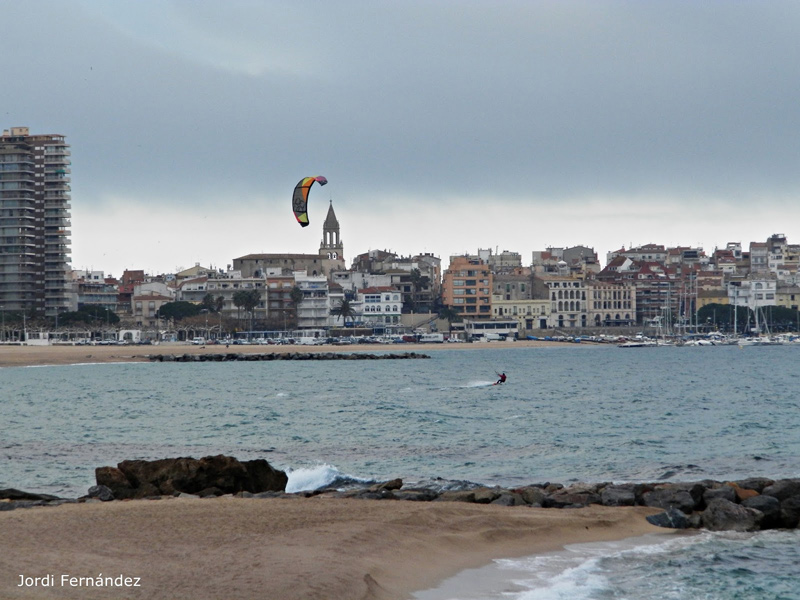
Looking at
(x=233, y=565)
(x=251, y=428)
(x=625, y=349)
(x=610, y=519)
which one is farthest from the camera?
(x=625, y=349)

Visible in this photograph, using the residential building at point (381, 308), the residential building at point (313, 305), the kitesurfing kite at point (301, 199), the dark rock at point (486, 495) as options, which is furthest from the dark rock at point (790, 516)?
the residential building at point (381, 308)

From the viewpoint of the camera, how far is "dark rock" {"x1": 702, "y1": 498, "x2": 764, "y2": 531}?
14188 millimetres

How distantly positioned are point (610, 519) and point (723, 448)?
1083cm

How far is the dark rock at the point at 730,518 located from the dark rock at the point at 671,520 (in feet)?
0.87

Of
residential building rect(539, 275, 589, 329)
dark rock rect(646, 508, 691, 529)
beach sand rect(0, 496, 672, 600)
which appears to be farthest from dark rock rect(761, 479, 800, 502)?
residential building rect(539, 275, 589, 329)

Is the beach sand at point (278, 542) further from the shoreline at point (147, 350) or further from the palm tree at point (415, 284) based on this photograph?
the palm tree at point (415, 284)

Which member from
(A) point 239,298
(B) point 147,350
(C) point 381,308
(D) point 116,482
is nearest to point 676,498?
(D) point 116,482

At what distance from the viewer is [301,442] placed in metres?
25.7

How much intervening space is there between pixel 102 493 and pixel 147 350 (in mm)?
85215

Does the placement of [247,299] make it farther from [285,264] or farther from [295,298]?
[285,264]

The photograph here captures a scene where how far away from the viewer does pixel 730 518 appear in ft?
46.8

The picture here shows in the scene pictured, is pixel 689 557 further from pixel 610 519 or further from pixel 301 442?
pixel 301 442

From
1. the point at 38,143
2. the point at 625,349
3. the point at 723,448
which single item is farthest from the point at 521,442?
the point at 38,143

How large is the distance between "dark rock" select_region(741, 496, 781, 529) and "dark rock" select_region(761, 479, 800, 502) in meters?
0.27
